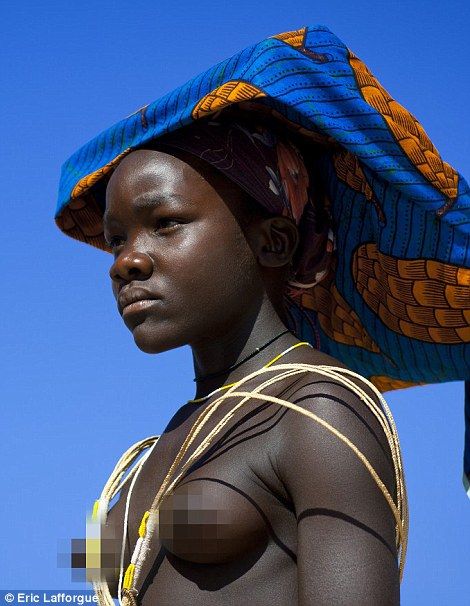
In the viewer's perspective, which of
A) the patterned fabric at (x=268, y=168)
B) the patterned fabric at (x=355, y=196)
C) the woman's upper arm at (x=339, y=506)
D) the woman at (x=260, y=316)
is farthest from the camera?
the patterned fabric at (x=268, y=168)

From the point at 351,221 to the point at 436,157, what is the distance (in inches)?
17.0

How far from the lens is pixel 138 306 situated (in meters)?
2.54

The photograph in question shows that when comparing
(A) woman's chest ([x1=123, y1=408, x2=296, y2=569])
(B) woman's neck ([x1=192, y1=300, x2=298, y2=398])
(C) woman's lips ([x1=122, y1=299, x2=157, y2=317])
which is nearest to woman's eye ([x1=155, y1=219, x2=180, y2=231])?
(C) woman's lips ([x1=122, y1=299, x2=157, y2=317])

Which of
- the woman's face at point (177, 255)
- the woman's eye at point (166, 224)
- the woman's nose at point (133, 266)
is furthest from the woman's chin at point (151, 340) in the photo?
the woman's eye at point (166, 224)

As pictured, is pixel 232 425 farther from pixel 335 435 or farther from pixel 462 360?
pixel 462 360

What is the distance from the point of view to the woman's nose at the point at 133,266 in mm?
2520

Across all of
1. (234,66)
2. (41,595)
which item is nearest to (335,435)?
(234,66)

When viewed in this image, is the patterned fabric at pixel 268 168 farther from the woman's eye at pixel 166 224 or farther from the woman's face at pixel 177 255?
the woman's eye at pixel 166 224

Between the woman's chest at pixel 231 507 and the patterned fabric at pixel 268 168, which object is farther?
the patterned fabric at pixel 268 168

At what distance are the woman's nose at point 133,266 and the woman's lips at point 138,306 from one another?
6 cm

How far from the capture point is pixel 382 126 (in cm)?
249

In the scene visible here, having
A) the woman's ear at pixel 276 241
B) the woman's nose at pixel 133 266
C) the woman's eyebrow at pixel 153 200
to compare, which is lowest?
the woman's nose at pixel 133 266

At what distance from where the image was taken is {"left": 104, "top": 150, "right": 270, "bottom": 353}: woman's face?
2518 mm

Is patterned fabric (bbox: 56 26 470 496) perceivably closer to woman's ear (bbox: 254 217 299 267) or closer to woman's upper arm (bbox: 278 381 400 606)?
woman's ear (bbox: 254 217 299 267)
